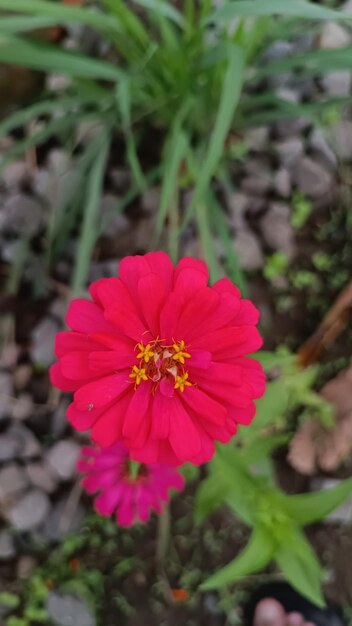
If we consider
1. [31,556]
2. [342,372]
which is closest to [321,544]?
[342,372]

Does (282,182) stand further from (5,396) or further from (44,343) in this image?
(5,396)

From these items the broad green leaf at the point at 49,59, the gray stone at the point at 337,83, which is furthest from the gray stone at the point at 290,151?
the broad green leaf at the point at 49,59

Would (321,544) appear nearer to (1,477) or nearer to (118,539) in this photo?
(118,539)

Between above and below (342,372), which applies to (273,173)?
above

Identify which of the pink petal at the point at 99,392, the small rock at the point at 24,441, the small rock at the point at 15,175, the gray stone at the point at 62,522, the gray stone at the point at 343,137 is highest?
the small rock at the point at 15,175

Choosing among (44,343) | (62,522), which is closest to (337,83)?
(44,343)

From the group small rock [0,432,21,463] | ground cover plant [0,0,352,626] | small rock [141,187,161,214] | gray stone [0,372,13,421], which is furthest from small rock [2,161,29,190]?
small rock [0,432,21,463]

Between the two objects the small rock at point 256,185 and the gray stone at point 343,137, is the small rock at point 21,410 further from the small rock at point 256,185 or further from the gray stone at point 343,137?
the gray stone at point 343,137
